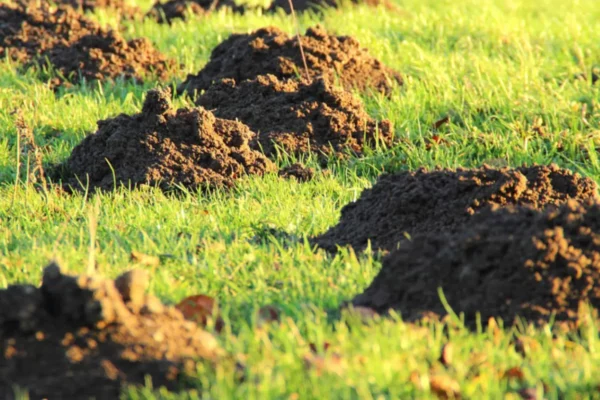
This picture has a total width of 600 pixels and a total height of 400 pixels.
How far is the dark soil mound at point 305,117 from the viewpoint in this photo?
673cm

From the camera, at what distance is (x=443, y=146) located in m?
6.73

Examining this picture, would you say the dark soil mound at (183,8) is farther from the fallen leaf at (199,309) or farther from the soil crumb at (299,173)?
the fallen leaf at (199,309)

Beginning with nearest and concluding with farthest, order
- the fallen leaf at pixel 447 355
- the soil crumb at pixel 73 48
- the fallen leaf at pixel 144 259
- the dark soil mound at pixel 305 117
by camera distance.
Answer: the fallen leaf at pixel 447 355 → the fallen leaf at pixel 144 259 → the dark soil mound at pixel 305 117 → the soil crumb at pixel 73 48

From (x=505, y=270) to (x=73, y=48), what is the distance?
20.9 ft

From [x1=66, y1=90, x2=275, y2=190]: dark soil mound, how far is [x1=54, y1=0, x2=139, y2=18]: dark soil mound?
5008 millimetres

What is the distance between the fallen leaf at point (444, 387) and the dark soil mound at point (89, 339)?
28.8 inches

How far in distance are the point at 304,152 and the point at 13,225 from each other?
232cm

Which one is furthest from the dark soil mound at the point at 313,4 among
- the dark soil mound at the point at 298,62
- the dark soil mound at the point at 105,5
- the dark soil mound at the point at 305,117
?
the dark soil mound at the point at 305,117

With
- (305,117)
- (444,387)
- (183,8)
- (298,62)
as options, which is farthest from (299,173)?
(183,8)

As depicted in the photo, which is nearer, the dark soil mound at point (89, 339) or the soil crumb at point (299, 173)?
the dark soil mound at point (89, 339)

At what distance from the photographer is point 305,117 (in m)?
6.91

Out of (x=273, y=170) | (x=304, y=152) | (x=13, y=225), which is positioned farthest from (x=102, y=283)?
(x=304, y=152)

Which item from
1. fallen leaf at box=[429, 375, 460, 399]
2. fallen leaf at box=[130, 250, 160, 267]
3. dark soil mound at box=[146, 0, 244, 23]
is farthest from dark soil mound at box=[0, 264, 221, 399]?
dark soil mound at box=[146, 0, 244, 23]

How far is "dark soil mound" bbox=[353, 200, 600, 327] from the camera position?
3.54 m
